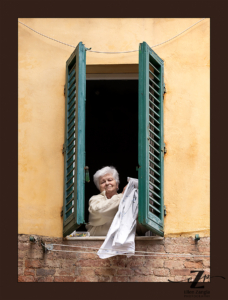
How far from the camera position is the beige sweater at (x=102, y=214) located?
36.6 feet

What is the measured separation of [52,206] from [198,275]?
1752 mm

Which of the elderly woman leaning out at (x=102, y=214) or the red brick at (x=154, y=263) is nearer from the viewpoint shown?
the red brick at (x=154, y=263)

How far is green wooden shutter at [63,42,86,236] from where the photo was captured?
1059 cm

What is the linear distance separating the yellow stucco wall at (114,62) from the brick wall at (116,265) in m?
0.19

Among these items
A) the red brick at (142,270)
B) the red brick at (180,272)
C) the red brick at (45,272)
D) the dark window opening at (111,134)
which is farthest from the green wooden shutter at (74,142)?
the dark window opening at (111,134)

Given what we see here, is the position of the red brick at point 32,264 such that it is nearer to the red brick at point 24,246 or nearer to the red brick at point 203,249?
the red brick at point 24,246

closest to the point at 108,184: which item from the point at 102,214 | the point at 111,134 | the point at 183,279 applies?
the point at 102,214

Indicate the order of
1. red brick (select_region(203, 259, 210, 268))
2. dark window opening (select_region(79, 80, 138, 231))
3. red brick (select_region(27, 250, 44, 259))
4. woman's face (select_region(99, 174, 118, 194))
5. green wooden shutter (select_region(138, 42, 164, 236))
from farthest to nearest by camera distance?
1. dark window opening (select_region(79, 80, 138, 231))
2. woman's face (select_region(99, 174, 118, 194))
3. red brick (select_region(27, 250, 44, 259))
4. red brick (select_region(203, 259, 210, 268))
5. green wooden shutter (select_region(138, 42, 164, 236))

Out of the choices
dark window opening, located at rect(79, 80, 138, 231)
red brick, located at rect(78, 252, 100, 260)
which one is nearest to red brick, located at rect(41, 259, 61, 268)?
red brick, located at rect(78, 252, 100, 260)

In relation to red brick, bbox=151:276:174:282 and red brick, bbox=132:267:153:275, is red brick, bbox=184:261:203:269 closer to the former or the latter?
red brick, bbox=151:276:174:282

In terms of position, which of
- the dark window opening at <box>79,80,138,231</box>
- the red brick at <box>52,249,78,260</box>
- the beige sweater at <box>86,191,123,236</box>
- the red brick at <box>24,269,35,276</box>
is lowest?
the red brick at <box>24,269,35,276</box>

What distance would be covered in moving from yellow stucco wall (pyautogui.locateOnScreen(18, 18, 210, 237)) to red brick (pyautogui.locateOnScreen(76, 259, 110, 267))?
43 cm

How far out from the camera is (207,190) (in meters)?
11.2

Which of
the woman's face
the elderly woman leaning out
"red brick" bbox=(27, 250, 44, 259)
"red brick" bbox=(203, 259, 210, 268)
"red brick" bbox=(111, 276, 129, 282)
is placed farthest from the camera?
the woman's face
